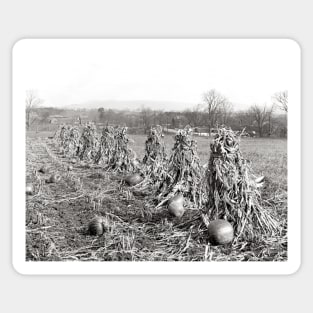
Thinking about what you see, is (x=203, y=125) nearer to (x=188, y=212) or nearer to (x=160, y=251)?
(x=188, y=212)

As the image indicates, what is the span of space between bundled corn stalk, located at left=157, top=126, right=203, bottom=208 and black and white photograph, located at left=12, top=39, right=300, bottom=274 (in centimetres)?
5

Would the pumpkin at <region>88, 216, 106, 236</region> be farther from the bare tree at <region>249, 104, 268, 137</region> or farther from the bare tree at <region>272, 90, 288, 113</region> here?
the bare tree at <region>272, 90, 288, 113</region>

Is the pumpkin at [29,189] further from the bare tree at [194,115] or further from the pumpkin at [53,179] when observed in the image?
the bare tree at [194,115]

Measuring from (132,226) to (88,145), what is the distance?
7.49 meters

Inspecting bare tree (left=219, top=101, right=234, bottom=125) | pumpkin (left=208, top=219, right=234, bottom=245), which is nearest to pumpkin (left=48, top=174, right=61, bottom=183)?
bare tree (left=219, top=101, right=234, bottom=125)

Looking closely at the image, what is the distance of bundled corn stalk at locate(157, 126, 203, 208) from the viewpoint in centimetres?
766

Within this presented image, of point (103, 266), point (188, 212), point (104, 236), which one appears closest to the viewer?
point (103, 266)

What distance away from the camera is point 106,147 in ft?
40.2

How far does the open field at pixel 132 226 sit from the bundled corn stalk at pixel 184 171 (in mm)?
191

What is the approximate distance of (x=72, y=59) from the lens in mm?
6484

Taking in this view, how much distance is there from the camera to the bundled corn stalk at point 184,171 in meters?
7.66
